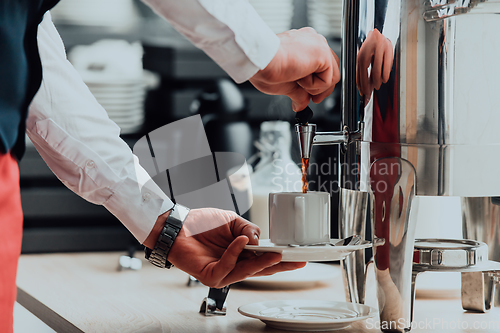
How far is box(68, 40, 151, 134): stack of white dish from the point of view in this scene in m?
1.31

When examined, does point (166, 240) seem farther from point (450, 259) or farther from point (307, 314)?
point (450, 259)

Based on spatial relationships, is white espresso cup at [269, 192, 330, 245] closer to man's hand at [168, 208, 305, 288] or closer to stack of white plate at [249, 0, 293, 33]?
man's hand at [168, 208, 305, 288]

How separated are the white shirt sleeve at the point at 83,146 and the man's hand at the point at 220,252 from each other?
5 centimetres

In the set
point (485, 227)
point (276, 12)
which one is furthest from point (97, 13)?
point (485, 227)

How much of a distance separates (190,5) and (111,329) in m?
0.36

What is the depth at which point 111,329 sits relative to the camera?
24.5 inches

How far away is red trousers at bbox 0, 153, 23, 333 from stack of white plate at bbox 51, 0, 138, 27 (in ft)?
3.24

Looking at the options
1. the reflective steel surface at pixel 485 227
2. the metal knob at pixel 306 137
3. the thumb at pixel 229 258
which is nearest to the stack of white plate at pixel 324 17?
the reflective steel surface at pixel 485 227

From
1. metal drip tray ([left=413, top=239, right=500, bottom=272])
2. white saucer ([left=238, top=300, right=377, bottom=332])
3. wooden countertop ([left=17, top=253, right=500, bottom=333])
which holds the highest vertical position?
metal drip tray ([left=413, top=239, right=500, bottom=272])

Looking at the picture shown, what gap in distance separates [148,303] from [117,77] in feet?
Result: 2.34

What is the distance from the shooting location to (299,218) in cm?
60

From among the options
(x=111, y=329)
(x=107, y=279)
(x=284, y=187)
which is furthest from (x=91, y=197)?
(x=284, y=187)

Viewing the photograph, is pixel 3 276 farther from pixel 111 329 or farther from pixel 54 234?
pixel 54 234

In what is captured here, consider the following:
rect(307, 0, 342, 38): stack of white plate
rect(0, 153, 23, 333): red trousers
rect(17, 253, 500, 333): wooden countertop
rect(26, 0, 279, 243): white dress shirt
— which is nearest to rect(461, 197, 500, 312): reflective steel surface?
rect(17, 253, 500, 333): wooden countertop
